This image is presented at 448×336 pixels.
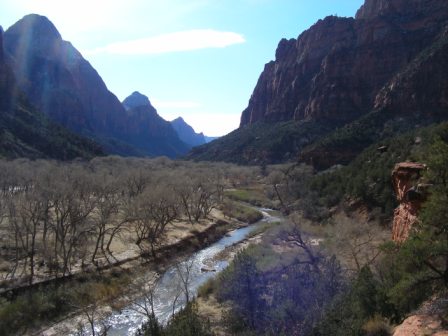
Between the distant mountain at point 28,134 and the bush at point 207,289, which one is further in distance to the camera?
the distant mountain at point 28,134

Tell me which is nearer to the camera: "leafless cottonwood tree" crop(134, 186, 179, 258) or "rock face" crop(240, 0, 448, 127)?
"leafless cottonwood tree" crop(134, 186, 179, 258)

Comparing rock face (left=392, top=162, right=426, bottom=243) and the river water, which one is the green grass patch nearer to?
the river water

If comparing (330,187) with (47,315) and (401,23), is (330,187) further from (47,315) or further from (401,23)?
(401,23)

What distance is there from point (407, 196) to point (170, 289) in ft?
68.6

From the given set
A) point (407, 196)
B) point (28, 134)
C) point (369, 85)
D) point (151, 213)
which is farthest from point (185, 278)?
point (369, 85)

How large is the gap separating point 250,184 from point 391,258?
345ft

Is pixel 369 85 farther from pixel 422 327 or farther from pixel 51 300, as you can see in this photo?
pixel 422 327

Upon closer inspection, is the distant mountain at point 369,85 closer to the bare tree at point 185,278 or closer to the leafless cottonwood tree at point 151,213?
the leafless cottonwood tree at point 151,213

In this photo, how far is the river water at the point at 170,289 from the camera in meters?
30.1

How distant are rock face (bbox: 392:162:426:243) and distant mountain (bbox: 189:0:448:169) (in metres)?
77.0

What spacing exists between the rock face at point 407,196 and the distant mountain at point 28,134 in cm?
9918

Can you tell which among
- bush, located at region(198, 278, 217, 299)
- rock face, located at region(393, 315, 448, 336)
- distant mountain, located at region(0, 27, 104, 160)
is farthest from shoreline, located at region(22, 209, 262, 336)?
distant mountain, located at region(0, 27, 104, 160)

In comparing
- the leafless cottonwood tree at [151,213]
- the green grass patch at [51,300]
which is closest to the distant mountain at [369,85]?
the leafless cottonwood tree at [151,213]

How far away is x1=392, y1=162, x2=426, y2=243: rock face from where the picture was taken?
1152 inches
